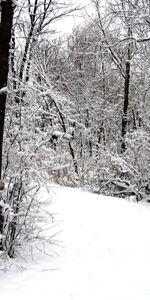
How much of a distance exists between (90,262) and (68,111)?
10501 millimetres

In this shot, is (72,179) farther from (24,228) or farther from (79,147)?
(24,228)

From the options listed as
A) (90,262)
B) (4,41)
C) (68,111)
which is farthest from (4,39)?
(68,111)

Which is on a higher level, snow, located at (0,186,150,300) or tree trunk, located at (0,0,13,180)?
tree trunk, located at (0,0,13,180)

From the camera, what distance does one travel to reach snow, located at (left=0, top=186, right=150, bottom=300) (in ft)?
15.9

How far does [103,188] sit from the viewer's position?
45.8ft

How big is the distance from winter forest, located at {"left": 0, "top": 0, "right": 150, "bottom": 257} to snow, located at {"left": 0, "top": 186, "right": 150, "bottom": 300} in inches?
24.7

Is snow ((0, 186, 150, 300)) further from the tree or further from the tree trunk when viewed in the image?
the tree trunk

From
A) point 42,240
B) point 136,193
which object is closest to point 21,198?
point 42,240

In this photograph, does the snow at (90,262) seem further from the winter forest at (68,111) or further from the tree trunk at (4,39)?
the tree trunk at (4,39)

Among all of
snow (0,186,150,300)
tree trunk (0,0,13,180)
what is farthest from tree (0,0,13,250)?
snow (0,186,150,300)

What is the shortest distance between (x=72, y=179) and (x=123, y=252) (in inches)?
305

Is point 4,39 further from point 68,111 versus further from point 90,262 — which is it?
point 68,111

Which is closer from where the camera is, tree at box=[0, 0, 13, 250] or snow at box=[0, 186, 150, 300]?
snow at box=[0, 186, 150, 300]

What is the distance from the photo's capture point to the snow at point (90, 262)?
4836 mm
